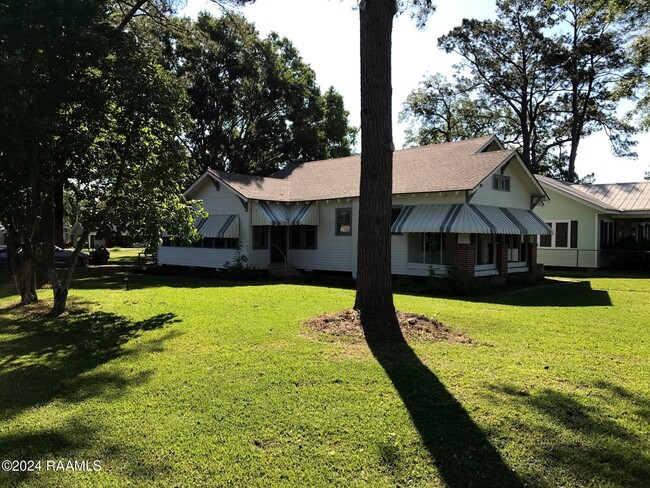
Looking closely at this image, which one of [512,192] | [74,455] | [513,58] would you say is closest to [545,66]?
[513,58]

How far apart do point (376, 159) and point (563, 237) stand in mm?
20735

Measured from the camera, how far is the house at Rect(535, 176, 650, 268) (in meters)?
24.1

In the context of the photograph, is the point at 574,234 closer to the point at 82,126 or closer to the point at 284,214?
the point at 284,214

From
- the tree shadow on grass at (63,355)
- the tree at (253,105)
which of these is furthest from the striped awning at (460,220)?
the tree at (253,105)

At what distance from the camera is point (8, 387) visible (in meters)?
5.43

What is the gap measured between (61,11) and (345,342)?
7.76 meters

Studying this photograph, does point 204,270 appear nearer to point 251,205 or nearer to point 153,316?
point 251,205

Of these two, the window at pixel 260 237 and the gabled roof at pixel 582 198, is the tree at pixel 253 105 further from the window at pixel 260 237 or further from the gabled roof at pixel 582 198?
the gabled roof at pixel 582 198

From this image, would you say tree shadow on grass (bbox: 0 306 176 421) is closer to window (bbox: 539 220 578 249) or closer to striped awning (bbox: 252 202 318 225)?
striped awning (bbox: 252 202 318 225)

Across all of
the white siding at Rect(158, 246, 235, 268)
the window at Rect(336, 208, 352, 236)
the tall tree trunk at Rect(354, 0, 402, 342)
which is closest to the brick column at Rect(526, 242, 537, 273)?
the window at Rect(336, 208, 352, 236)

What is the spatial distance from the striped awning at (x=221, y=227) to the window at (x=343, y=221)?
179 inches

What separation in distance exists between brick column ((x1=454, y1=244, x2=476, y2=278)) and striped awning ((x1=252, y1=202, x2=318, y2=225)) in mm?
6805

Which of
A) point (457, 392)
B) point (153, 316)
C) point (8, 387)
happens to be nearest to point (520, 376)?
point (457, 392)

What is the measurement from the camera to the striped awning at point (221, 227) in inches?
802
